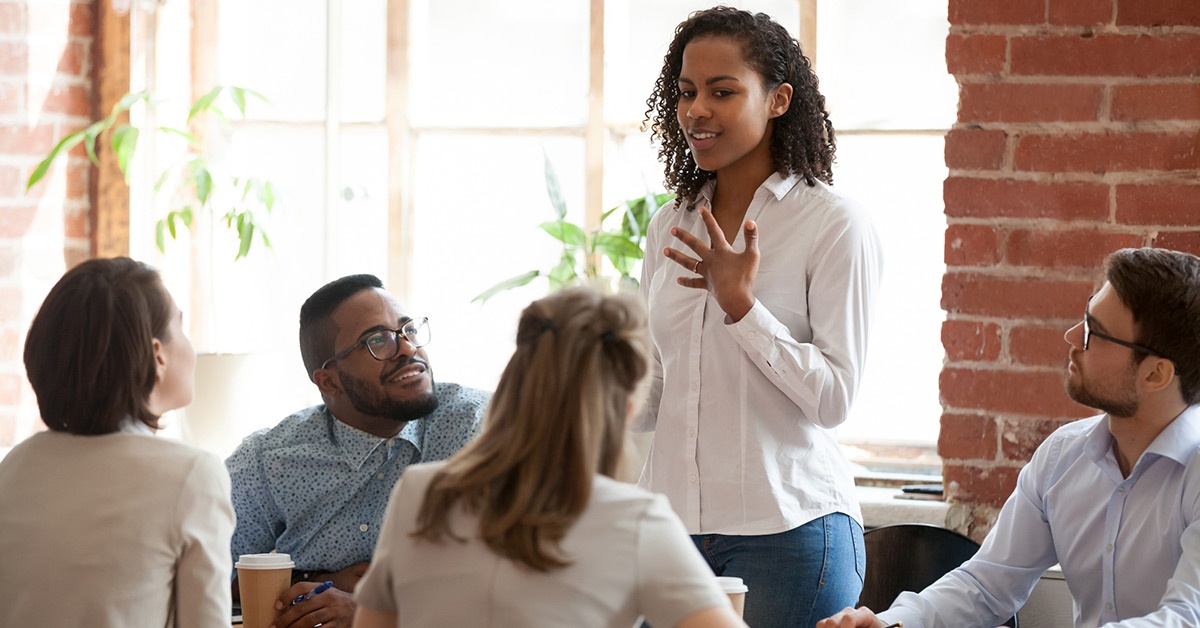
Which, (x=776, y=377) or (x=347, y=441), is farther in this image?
(x=347, y=441)

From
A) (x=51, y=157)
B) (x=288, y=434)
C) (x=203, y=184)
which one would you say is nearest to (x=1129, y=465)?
(x=288, y=434)

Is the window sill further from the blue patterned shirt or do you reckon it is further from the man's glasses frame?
the blue patterned shirt

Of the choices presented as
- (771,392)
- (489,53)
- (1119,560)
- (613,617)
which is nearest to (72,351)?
(613,617)

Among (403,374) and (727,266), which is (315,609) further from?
(727,266)

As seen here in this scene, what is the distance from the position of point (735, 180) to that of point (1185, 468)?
79 cm

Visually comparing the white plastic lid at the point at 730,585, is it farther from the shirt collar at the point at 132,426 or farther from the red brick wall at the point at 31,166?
the red brick wall at the point at 31,166

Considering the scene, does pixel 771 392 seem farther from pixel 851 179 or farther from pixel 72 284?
pixel 851 179

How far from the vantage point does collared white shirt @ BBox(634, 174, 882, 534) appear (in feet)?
5.97

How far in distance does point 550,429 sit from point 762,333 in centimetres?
56

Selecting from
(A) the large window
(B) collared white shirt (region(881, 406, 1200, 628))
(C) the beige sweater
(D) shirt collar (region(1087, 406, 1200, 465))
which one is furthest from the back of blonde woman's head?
(A) the large window

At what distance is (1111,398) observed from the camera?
6.15 feet

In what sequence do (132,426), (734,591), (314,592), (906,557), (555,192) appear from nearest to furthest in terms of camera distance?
(734,591)
(132,426)
(314,592)
(906,557)
(555,192)

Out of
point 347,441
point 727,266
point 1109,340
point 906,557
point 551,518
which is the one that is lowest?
point 906,557

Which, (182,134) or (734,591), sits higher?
(182,134)
